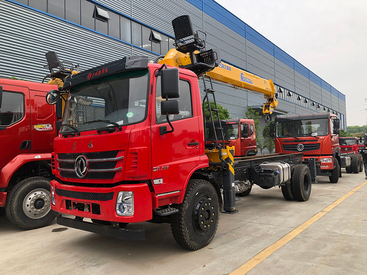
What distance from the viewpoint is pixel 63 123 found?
176 inches

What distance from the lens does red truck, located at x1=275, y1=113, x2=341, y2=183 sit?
10259 mm

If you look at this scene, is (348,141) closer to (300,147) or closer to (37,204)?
(300,147)

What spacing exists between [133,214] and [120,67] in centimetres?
191

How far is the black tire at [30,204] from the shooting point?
5456 mm

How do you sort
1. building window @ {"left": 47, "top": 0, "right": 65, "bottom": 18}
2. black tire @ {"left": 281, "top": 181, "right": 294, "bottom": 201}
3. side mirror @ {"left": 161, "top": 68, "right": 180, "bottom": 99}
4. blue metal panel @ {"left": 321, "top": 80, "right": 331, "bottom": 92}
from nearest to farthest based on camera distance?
1. side mirror @ {"left": 161, "top": 68, "right": 180, "bottom": 99}
2. black tire @ {"left": 281, "top": 181, "right": 294, "bottom": 201}
3. building window @ {"left": 47, "top": 0, "right": 65, "bottom": 18}
4. blue metal panel @ {"left": 321, "top": 80, "right": 331, "bottom": 92}

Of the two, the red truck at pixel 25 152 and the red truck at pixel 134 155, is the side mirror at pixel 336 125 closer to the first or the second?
the red truck at pixel 134 155

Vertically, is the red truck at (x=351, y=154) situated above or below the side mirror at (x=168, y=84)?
below

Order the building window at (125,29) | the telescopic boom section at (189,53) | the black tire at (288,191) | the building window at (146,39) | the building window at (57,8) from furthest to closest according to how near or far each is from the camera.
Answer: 1. the building window at (146,39)
2. the building window at (125,29)
3. the building window at (57,8)
4. the black tire at (288,191)
5. the telescopic boom section at (189,53)

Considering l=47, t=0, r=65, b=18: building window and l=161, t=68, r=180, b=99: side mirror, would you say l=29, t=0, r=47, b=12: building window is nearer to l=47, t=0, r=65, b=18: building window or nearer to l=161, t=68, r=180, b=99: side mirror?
l=47, t=0, r=65, b=18: building window

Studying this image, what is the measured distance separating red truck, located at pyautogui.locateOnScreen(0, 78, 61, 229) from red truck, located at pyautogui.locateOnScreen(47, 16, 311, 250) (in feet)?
5.51

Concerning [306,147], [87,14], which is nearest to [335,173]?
[306,147]

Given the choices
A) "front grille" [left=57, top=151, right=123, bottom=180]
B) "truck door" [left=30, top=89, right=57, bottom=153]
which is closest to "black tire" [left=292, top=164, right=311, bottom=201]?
"front grille" [left=57, top=151, right=123, bottom=180]

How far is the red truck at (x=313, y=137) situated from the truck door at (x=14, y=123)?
8.45 meters

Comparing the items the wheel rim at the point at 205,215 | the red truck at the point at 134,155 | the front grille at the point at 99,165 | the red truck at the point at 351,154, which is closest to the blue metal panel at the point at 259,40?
the red truck at the point at 351,154
